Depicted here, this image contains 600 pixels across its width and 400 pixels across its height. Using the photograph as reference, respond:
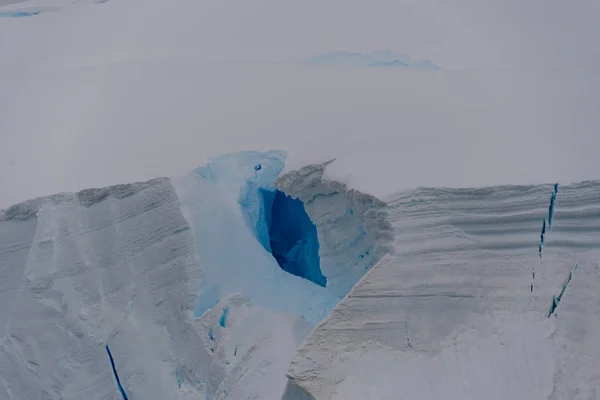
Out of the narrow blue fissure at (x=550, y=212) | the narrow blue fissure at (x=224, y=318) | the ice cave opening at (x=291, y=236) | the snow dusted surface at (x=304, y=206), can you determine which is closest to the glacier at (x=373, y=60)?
the snow dusted surface at (x=304, y=206)

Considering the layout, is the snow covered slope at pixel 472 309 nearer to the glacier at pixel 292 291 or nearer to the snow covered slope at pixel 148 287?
the glacier at pixel 292 291

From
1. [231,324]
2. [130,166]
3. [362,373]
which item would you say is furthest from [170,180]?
[362,373]

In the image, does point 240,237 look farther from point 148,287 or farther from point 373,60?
point 373,60

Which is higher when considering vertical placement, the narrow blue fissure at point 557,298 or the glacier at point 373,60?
the glacier at point 373,60

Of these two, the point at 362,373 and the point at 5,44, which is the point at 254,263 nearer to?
the point at 362,373

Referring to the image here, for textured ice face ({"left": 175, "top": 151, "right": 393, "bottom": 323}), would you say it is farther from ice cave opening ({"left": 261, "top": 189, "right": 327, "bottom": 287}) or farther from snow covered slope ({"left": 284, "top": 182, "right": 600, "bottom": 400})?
snow covered slope ({"left": 284, "top": 182, "right": 600, "bottom": 400})

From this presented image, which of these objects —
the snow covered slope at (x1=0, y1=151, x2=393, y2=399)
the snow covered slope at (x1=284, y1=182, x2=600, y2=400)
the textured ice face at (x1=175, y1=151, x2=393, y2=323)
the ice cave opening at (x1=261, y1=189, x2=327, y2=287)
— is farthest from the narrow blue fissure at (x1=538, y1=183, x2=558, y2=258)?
the ice cave opening at (x1=261, y1=189, x2=327, y2=287)
